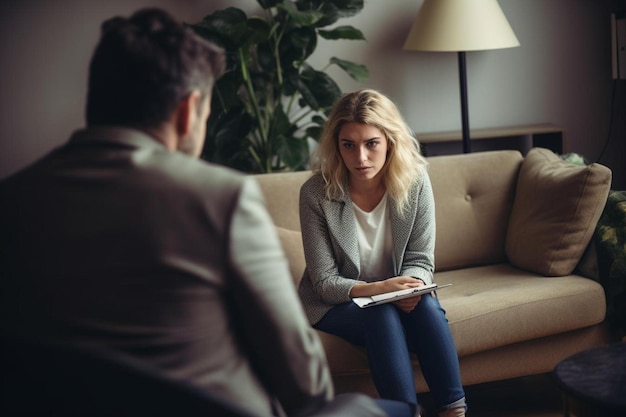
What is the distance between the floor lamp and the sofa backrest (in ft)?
2.30

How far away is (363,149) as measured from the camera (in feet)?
7.77

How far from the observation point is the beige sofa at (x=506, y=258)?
2.43 m

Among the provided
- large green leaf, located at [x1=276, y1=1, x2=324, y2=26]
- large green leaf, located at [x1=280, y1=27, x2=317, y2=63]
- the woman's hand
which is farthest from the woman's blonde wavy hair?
large green leaf, located at [x1=280, y1=27, x2=317, y2=63]

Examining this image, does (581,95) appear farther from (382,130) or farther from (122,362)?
(122,362)

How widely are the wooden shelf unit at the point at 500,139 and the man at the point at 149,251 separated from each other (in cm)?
275

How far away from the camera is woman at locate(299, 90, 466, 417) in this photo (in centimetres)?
230

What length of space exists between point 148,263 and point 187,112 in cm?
25

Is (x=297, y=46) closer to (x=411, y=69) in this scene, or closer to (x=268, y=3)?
(x=268, y=3)

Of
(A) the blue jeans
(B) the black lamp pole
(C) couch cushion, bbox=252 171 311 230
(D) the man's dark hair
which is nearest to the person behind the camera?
(D) the man's dark hair

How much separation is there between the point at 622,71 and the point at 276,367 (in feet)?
10.7

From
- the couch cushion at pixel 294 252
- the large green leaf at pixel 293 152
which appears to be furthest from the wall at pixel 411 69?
the couch cushion at pixel 294 252

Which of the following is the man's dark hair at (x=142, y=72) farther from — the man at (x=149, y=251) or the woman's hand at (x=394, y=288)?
the woman's hand at (x=394, y=288)

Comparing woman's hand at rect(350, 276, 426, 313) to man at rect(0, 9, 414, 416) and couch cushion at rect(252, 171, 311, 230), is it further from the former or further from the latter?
man at rect(0, 9, 414, 416)

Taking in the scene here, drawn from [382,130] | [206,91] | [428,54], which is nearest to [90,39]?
[428,54]
